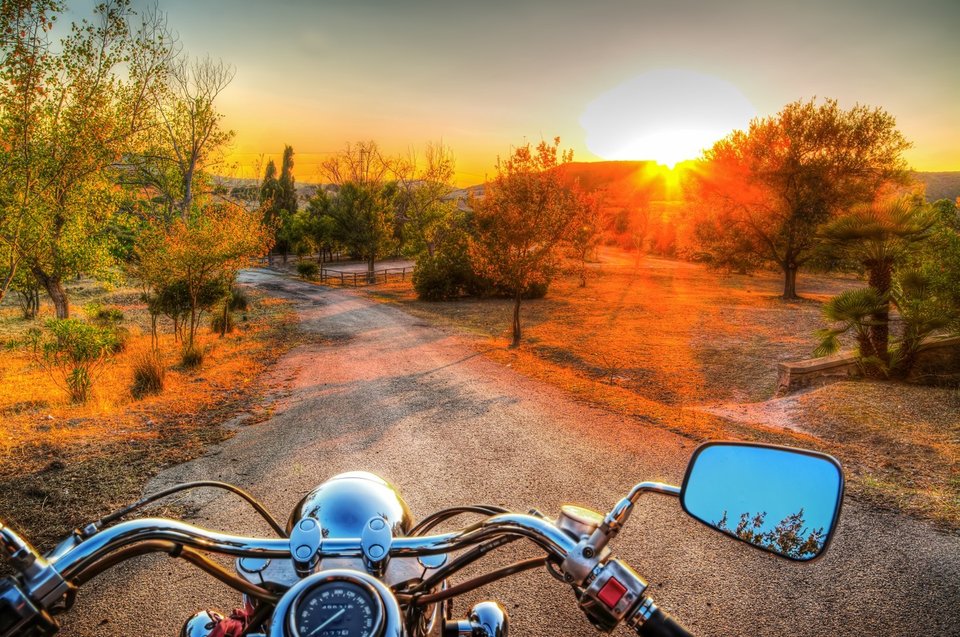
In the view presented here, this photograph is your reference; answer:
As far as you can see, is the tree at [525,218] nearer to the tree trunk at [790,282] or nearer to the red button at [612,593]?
the red button at [612,593]

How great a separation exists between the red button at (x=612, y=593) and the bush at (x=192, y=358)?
1470cm

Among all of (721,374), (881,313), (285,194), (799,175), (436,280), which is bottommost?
(721,374)

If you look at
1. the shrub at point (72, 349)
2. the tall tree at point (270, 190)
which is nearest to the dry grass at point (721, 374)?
the shrub at point (72, 349)

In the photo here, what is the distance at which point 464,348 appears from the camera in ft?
54.7

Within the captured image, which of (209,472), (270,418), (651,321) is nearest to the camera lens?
(209,472)

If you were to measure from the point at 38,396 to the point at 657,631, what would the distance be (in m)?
13.1

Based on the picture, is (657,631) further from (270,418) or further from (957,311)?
(957,311)

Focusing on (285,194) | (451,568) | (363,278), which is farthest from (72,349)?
(285,194)

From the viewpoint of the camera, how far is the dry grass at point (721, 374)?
6.68 meters

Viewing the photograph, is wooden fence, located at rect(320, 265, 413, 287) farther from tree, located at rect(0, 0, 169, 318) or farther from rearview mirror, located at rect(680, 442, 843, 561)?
rearview mirror, located at rect(680, 442, 843, 561)

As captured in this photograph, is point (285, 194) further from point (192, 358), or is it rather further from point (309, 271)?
point (192, 358)

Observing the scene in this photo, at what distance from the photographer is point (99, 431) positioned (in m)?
7.98

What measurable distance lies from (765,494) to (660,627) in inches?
26.2

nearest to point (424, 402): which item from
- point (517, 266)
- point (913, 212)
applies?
point (517, 266)
